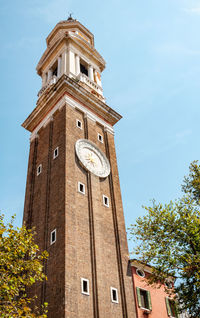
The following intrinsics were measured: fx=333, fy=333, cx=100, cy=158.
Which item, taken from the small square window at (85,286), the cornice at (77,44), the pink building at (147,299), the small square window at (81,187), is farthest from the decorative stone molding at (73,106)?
the small square window at (85,286)

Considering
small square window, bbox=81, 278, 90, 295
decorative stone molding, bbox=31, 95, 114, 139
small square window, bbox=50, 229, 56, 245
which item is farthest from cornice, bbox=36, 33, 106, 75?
small square window, bbox=81, 278, 90, 295

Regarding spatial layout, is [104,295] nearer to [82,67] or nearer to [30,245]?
[30,245]

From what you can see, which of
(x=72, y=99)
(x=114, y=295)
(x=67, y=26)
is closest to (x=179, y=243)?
(x=114, y=295)

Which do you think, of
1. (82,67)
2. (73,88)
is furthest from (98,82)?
(73,88)

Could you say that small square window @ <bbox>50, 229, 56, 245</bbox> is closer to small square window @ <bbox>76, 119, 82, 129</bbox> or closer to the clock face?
the clock face

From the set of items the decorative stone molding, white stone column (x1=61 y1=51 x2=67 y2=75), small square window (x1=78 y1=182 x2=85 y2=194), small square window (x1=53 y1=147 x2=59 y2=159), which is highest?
white stone column (x1=61 y1=51 x2=67 y2=75)

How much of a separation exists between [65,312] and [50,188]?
35.2ft

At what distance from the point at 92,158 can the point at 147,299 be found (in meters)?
12.1

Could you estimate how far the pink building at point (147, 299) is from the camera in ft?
77.3

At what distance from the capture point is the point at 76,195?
82.0 feet

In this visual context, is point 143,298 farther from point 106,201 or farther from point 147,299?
point 106,201

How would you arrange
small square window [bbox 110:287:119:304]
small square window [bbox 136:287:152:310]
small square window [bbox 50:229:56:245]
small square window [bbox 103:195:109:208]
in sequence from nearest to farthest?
small square window [bbox 110:287:119:304] → small square window [bbox 50:229:56:245] → small square window [bbox 136:287:152:310] → small square window [bbox 103:195:109:208]

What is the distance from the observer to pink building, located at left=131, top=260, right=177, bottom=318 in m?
23.6

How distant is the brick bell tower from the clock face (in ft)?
0.34
